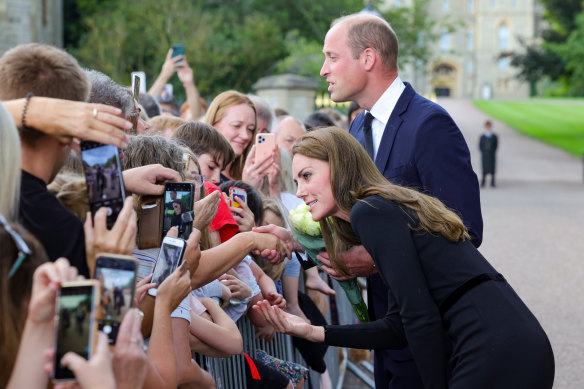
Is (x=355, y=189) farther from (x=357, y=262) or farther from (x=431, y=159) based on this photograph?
(x=431, y=159)

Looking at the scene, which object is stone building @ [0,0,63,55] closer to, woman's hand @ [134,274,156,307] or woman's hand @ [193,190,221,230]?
woman's hand @ [193,190,221,230]

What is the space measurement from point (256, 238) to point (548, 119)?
167ft

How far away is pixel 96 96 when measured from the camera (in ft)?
11.7

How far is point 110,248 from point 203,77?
21.6 m

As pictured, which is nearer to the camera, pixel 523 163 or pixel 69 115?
pixel 69 115

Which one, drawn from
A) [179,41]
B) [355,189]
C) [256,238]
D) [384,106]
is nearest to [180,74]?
[384,106]

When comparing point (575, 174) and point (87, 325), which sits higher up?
point (87, 325)

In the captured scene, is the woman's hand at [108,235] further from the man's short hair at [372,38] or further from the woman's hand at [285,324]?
the man's short hair at [372,38]

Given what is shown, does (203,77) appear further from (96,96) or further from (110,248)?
(110,248)

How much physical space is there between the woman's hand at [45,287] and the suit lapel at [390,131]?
2.19 metres

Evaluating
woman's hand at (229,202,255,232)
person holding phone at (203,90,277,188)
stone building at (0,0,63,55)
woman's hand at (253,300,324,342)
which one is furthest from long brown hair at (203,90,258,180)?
stone building at (0,0,63,55)

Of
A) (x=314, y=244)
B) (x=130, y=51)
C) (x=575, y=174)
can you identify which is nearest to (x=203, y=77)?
(x=130, y=51)

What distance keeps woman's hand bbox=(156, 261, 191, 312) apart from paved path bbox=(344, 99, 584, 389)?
4.70 m

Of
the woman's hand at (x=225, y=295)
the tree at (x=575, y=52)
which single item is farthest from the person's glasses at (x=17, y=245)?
the tree at (x=575, y=52)
